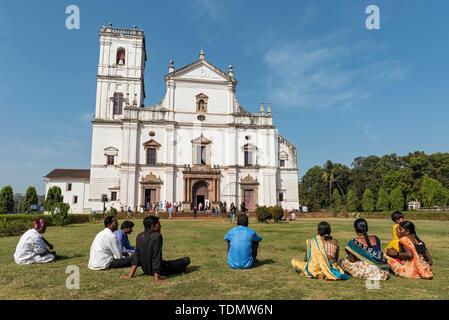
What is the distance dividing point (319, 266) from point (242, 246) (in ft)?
5.10

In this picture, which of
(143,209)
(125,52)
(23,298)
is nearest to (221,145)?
(143,209)

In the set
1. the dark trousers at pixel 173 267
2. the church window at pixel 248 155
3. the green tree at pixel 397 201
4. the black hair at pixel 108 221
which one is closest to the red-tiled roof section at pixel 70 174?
the church window at pixel 248 155

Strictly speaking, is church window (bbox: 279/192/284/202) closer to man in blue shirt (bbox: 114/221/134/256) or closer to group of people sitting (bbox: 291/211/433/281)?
man in blue shirt (bbox: 114/221/134/256)

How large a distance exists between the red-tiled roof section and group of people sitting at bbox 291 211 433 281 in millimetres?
41966

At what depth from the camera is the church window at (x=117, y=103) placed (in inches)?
1412

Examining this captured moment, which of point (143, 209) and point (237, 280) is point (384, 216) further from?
point (237, 280)

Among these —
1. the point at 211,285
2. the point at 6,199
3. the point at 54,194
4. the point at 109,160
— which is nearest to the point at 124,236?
the point at 211,285

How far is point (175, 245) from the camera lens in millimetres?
10359

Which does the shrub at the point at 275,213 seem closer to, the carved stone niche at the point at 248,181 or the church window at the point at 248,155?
the carved stone niche at the point at 248,181

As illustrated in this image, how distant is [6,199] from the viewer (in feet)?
121

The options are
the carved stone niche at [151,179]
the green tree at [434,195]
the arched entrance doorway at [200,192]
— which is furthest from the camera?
the green tree at [434,195]

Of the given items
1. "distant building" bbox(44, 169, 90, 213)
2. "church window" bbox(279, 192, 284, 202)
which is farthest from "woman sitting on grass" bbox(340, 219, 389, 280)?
"distant building" bbox(44, 169, 90, 213)

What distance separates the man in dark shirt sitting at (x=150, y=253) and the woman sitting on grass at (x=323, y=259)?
99.3 inches

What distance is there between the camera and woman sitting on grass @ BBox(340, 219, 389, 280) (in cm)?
553
